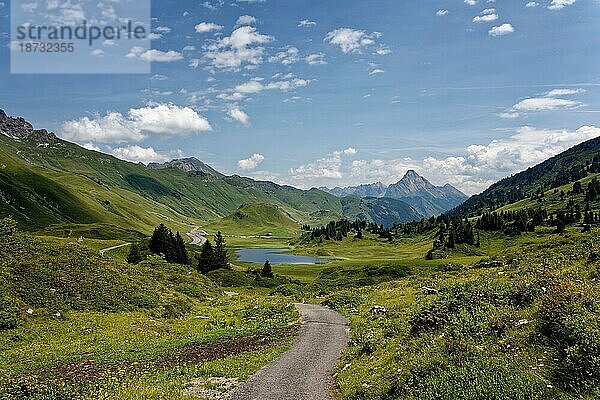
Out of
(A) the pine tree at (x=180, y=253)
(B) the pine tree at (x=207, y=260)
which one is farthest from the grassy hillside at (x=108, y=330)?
(B) the pine tree at (x=207, y=260)

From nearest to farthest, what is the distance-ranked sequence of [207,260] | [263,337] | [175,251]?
[263,337] < [175,251] < [207,260]

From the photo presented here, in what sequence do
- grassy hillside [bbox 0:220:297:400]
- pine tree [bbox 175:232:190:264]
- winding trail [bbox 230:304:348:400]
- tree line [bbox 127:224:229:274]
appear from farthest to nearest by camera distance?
1. pine tree [bbox 175:232:190:264]
2. tree line [bbox 127:224:229:274]
3. grassy hillside [bbox 0:220:297:400]
4. winding trail [bbox 230:304:348:400]

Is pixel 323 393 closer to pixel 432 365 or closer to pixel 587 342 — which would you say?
pixel 432 365

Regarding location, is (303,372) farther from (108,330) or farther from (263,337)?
(108,330)

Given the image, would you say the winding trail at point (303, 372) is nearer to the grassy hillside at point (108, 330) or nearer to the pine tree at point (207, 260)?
the grassy hillside at point (108, 330)

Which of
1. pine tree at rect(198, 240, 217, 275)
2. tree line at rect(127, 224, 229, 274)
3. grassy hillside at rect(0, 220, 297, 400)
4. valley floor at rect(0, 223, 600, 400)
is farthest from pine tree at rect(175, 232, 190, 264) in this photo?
valley floor at rect(0, 223, 600, 400)

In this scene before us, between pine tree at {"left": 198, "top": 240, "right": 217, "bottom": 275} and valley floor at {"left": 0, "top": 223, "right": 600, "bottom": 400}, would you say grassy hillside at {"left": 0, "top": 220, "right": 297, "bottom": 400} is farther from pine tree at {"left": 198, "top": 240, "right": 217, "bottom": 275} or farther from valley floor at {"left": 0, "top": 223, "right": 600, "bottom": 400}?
pine tree at {"left": 198, "top": 240, "right": 217, "bottom": 275}

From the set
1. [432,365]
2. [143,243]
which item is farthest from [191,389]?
[143,243]

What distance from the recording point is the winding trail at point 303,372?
19.1 m

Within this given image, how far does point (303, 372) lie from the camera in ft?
A: 74.7

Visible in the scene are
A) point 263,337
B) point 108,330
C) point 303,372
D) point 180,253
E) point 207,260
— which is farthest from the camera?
point 207,260

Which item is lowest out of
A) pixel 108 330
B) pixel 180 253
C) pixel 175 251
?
pixel 108 330

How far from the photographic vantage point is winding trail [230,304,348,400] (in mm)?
19094

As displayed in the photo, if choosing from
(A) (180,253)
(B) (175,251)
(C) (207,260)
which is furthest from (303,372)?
(A) (180,253)
